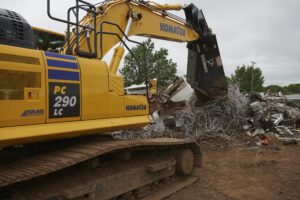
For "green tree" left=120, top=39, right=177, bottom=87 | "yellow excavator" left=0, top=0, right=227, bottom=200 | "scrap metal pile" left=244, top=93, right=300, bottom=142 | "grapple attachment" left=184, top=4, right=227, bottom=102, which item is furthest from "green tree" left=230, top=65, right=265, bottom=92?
"yellow excavator" left=0, top=0, right=227, bottom=200

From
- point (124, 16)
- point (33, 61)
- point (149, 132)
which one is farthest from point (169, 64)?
point (33, 61)


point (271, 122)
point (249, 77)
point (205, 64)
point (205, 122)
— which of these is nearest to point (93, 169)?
point (205, 64)

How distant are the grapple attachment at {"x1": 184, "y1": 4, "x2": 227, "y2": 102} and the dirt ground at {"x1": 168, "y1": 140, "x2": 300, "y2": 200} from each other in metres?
1.61

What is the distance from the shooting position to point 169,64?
116 ft

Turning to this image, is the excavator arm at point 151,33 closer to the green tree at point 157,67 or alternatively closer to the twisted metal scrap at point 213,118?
the twisted metal scrap at point 213,118

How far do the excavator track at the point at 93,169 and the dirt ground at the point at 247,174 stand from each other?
38 centimetres

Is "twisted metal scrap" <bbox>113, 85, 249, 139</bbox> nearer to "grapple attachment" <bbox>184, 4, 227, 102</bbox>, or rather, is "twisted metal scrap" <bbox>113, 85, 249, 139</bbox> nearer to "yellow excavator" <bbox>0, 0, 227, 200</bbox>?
"grapple attachment" <bbox>184, 4, 227, 102</bbox>

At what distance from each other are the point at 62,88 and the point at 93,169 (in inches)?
44.9

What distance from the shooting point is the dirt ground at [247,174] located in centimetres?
480

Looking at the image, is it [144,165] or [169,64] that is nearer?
[144,165]

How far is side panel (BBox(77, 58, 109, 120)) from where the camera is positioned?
376 centimetres

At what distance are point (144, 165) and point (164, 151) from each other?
621mm

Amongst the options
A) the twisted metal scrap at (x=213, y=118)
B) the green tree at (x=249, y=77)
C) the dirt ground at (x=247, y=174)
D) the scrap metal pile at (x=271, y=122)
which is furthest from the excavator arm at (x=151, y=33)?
the green tree at (x=249, y=77)

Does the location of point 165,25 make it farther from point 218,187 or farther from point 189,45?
point 218,187
